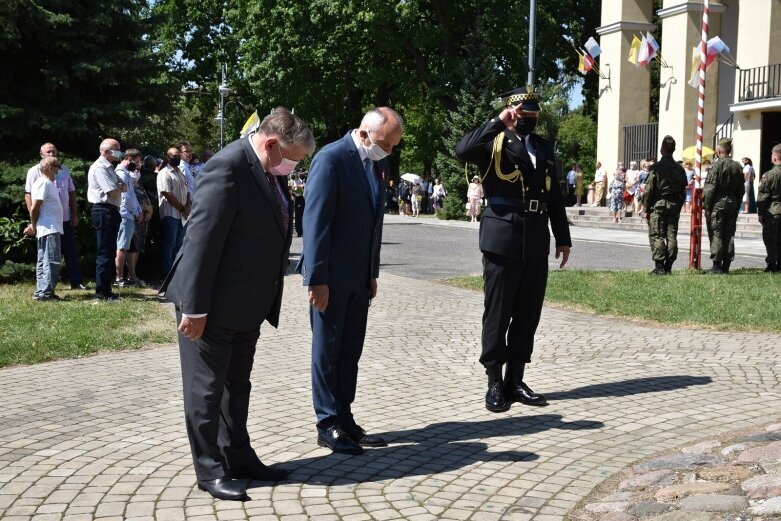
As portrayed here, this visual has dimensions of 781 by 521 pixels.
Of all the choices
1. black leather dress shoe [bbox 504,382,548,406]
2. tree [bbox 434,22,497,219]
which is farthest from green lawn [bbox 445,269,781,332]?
tree [bbox 434,22,497,219]

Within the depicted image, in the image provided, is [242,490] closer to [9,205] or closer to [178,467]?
[178,467]

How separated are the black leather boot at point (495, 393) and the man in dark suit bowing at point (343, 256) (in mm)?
1112

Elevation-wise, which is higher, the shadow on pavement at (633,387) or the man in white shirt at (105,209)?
the man in white shirt at (105,209)

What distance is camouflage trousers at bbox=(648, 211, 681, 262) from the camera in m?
14.3

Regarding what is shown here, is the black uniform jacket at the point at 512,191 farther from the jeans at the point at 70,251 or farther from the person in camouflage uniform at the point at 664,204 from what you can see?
the person in camouflage uniform at the point at 664,204

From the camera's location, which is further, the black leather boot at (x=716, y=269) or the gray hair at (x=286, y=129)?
the black leather boot at (x=716, y=269)

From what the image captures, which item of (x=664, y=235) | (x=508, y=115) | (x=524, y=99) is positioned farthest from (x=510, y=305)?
(x=664, y=235)

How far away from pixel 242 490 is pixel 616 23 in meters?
32.2

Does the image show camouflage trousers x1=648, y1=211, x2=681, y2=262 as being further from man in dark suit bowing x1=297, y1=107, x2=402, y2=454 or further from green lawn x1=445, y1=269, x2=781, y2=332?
man in dark suit bowing x1=297, y1=107, x2=402, y2=454

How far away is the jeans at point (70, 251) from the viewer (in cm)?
1202

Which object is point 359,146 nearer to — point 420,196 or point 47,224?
point 47,224

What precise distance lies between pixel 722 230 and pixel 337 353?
34.8ft

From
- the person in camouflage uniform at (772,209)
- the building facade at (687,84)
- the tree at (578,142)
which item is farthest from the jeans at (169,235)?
the tree at (578,142)

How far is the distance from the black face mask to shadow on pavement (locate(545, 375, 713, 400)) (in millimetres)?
1900
